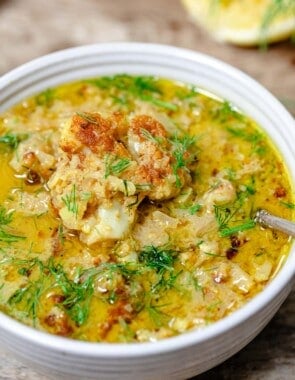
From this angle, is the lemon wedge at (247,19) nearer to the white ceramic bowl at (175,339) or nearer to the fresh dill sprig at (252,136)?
the white ceramic bowl at (175,339)

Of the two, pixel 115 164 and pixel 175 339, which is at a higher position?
pixel 115 164

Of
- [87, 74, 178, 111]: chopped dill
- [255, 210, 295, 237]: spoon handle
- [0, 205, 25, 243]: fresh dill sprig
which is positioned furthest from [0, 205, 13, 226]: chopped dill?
[255, 210, 295, 237]: spoon handle

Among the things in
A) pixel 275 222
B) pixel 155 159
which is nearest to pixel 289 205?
pixel 275 222

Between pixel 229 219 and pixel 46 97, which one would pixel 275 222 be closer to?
pixel 229 219

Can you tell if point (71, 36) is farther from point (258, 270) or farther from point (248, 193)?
point (258, 270)

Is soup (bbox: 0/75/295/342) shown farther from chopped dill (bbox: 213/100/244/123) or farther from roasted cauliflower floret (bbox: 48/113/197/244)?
chopped dill (bbox: 213/100/244/123)

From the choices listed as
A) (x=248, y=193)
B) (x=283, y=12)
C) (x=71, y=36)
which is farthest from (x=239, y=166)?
(x=71, y=36)

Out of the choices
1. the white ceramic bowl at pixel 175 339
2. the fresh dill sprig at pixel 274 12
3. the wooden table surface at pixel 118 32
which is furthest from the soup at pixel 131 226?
the fresh dill sprig at pixel 274 12

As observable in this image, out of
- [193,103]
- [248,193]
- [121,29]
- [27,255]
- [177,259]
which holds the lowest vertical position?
[27,255]
